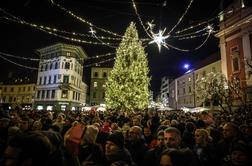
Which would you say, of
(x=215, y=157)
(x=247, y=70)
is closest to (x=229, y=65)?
(x=247, y=70)

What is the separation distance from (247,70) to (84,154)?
30341 mm

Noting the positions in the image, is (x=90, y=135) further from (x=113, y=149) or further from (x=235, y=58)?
(x=235, y=58)

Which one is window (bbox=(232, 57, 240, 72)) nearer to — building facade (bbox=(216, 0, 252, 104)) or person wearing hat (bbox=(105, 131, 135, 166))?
building facade (bbox=(216, 0, 252, 104))

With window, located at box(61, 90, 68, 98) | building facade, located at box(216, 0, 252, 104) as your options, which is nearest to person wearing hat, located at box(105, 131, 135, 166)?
building facade, located at box(216, 0, 252, 104)

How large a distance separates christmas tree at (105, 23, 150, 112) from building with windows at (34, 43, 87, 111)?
2659cm

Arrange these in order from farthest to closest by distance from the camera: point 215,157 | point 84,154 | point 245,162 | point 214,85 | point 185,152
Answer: point 214,85, point 215,157, point 84,154, point 245,162, point 185,152

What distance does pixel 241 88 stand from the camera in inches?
1200

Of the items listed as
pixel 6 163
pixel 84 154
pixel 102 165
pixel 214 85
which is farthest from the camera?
pixel 214 85

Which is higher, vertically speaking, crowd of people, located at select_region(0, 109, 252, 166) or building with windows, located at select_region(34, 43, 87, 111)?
building with windows, located at select_region(34, 43, 87, 111)

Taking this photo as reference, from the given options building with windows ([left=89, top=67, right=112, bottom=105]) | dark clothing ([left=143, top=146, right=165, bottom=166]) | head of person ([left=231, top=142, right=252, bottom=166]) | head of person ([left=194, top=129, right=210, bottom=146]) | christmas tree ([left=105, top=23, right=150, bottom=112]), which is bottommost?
dark clothing ([left=143, top=146, right=165, bottom=166])

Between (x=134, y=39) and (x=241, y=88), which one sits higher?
(x=134, y=39)

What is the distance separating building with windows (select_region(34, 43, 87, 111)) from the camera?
55.0 m

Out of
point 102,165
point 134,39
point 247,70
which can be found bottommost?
point 102,165

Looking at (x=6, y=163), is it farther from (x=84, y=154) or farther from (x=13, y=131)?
(x=13, y=131)
